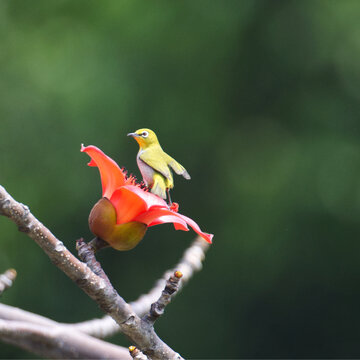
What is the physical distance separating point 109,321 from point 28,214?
0.65 m

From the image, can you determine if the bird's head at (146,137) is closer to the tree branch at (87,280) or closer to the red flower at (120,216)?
the red flower at (120,216)

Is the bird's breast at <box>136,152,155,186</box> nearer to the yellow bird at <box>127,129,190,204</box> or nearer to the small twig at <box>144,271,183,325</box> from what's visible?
the yellow bird at <box>127,129,190,204</box>

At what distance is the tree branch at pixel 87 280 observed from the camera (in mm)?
553

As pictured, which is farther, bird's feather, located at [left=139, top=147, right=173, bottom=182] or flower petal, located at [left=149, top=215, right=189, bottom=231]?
bird's feather, located at [left=139, top=147, right=173, bottom=182]

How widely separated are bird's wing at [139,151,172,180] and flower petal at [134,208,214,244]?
0.17 ft

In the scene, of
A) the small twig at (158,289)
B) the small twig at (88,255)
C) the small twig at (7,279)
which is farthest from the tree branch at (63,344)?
the small twig at (88,255)

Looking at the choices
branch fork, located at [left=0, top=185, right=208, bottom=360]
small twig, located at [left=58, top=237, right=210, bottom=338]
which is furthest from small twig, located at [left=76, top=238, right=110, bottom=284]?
small twig, located at [left=58, top=237, right=210, bottom=338]

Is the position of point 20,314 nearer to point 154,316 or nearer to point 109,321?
point 109,321

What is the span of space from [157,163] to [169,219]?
0.11 m

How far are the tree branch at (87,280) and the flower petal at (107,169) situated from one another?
104mm

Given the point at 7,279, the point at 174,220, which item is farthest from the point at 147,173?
the point at 7,279

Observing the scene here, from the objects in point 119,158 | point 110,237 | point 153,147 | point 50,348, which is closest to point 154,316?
point 110,237

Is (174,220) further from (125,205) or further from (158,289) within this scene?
(158,289)

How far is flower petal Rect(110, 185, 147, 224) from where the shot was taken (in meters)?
0.72
